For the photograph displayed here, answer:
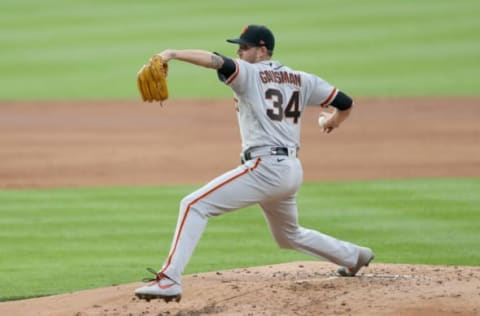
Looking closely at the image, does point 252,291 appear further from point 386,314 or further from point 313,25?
point 313,25

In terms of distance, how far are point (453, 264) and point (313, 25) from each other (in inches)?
753

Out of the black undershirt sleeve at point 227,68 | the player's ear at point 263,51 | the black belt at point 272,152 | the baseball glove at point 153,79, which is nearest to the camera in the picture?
the baseball glove at point 153,79

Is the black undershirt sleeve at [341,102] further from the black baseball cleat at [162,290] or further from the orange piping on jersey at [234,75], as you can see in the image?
the black baseball cleat at [162,290]

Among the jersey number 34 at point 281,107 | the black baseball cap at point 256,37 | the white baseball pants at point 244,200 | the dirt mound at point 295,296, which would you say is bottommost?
the dirt mound at point 295,296

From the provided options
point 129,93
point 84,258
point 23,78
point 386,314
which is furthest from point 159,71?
point 23,78

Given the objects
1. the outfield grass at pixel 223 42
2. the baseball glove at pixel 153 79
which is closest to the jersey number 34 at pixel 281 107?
the baseball glove at pixel 153 79

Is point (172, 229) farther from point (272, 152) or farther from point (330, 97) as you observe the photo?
point (272, 152)

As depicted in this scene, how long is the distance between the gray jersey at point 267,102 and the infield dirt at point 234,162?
1.03 meters

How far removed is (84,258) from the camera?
31.1 feet

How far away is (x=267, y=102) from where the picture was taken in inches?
283

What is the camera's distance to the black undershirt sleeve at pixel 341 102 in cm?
770

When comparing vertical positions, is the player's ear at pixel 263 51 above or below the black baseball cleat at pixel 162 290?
above

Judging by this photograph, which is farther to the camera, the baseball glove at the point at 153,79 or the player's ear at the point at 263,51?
the player's ear at the point at 263,51

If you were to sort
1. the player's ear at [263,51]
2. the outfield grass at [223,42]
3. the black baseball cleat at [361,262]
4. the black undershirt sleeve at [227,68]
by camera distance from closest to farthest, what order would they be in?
the black undershirt sleeve at [227,68] → the player's ear at [263,51] → the black baseball cleat at [361,262] → the outfield grass at [223,42]
